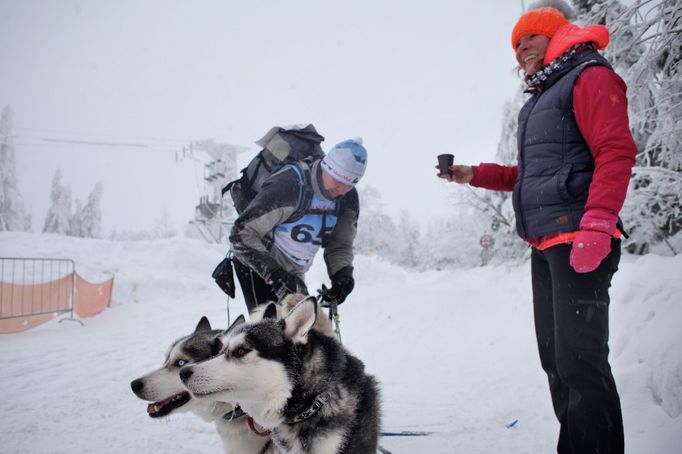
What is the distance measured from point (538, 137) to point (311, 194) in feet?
5.42

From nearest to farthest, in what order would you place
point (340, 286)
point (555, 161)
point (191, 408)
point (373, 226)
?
1. point (555, 161)
2. point (191, 408)
3. point (340, 286)
4. point (373, 226)

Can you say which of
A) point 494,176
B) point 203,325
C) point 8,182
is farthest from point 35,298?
point 8,182

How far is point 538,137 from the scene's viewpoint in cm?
193

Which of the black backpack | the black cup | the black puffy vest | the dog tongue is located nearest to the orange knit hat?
the black puffy vest

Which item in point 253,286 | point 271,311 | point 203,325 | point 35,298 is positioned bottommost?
point 35,298

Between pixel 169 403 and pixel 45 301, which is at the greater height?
pixel 169 403

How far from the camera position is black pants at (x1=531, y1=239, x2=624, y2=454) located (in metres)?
1.60

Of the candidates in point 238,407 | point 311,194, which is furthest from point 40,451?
point 311,194

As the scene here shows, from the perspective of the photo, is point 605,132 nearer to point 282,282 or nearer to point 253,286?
point 282,282

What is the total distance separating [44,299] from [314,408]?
8.69m

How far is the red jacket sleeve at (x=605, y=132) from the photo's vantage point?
152 cm

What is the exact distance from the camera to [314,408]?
6.28 ft

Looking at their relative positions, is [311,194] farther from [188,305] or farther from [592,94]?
[188,305]

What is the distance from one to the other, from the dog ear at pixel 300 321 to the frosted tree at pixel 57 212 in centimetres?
5303
